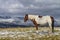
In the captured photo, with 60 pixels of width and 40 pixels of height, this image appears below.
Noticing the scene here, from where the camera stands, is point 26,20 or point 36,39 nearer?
point 36,39

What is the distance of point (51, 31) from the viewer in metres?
16.2

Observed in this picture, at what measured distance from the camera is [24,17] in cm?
1678

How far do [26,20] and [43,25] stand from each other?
1467 mm

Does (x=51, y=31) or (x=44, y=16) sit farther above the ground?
(x=44, y=16)

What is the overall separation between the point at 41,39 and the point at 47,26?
356 centimetres

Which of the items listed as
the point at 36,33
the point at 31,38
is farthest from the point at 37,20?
the point at 31,38

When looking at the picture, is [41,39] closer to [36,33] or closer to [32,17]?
[36,33]

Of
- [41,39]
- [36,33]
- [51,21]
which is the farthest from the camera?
[51,21]

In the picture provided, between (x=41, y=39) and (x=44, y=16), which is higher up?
(x=44, y=16)

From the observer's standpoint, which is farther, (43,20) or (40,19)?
(40,19)

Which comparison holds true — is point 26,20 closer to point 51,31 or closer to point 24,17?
point 24,17

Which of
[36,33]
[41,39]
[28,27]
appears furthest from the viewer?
[28,27]

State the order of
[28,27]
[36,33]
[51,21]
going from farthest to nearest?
[28,27] → [51,21] → [36,33]

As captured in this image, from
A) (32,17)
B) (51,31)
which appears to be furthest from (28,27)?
(51,31)
